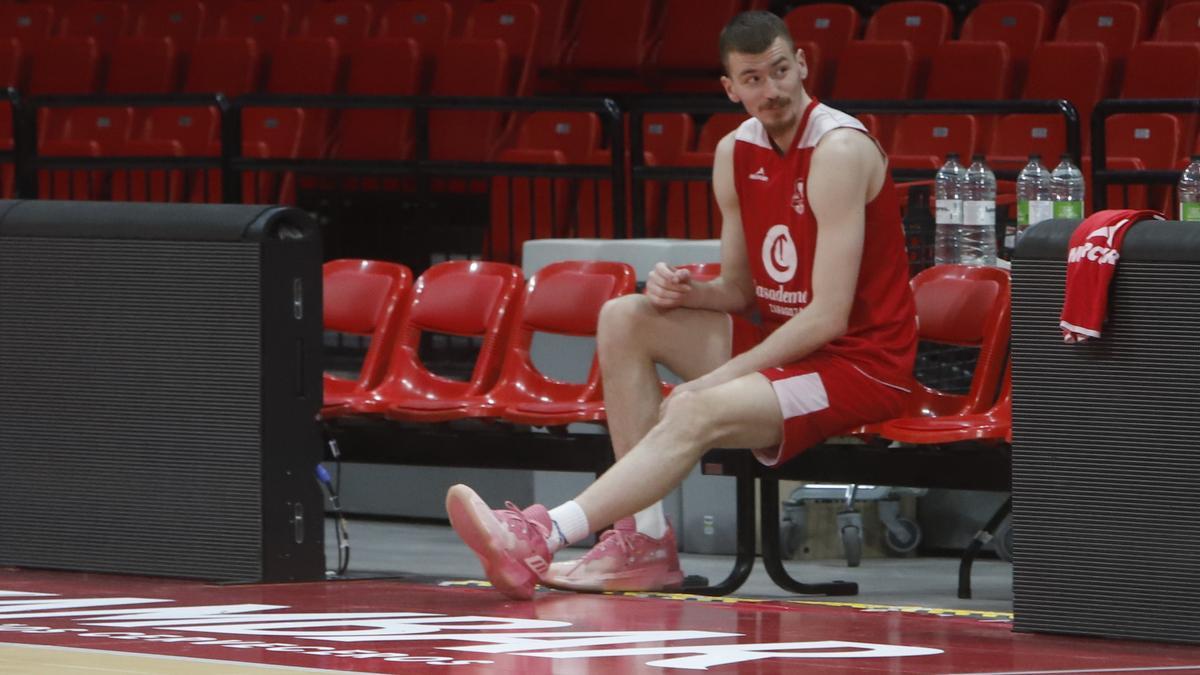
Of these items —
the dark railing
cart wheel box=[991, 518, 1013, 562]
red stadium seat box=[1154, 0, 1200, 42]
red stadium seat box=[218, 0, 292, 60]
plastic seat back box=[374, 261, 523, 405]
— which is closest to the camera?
plastic seat back box=[374, 261, 523, 405]

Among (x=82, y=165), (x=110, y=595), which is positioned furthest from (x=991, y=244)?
(x=82, y=165)

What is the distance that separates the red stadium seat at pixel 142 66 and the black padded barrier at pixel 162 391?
634cm

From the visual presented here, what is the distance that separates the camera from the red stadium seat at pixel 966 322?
5844 mm

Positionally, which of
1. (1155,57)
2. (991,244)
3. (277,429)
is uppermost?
(1155,57)

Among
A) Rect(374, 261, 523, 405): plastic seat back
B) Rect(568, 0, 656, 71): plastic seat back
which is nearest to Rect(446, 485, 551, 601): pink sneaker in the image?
Rect(374, 261, 523, 405): plastic seat back

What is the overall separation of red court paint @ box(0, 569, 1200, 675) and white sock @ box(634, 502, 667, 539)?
26 cm

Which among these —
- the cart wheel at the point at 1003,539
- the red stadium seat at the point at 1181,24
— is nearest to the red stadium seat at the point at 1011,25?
the red stadium seat at the point at 1181,24

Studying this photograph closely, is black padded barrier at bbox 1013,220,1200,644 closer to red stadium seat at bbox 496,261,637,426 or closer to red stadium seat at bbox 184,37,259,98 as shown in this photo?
red stadium seat at bbox 496,261,637,426

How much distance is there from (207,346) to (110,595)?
73 centimetres

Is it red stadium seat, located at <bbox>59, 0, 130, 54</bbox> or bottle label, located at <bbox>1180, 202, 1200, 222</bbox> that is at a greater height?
red stadium seat, located at <bbox>59, 0, 130, 54</bbox>

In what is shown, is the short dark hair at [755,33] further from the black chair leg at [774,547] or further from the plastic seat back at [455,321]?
the plastic seat back at [455,321]

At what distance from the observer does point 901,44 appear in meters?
10.2

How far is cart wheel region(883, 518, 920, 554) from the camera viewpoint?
7.31m

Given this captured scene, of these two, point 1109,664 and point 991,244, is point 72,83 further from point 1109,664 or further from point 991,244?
point 1109,664
